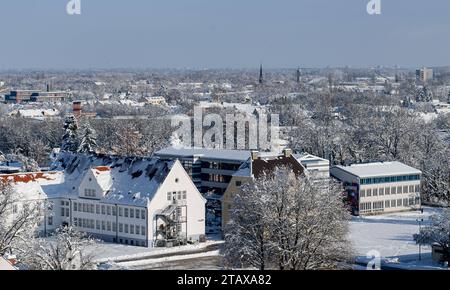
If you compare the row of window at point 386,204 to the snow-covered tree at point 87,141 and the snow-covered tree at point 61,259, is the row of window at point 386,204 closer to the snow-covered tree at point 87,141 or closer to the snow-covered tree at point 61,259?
the snow-covered tree at point 87,141

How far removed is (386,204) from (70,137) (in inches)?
722

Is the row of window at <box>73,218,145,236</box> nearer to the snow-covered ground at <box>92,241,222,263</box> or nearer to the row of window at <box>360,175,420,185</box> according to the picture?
the snow-covered ground at <box>92,241,222,263</box>

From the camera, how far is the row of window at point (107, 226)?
81.3 feet

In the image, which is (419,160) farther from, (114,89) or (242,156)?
(114,89)

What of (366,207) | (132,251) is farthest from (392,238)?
(132,251)

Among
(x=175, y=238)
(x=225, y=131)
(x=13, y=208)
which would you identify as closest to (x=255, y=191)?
(x=175, y=238)

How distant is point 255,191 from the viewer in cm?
1984

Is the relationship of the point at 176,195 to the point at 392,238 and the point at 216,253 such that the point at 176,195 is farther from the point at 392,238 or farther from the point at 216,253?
the point at 392,238

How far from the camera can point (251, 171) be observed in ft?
88.6

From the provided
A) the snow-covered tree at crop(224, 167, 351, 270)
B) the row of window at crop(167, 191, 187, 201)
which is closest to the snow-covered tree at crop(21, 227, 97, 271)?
the snow-covered tree at crop(224, 167, 351, 270)

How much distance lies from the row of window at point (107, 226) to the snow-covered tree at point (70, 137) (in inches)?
683

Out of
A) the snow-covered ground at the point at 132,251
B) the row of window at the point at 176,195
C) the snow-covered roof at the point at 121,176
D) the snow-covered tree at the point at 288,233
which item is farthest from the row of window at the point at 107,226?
the snow-covered tree at the point at 288,233

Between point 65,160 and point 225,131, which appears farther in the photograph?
point 225,131

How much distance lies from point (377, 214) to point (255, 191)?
14.0m
